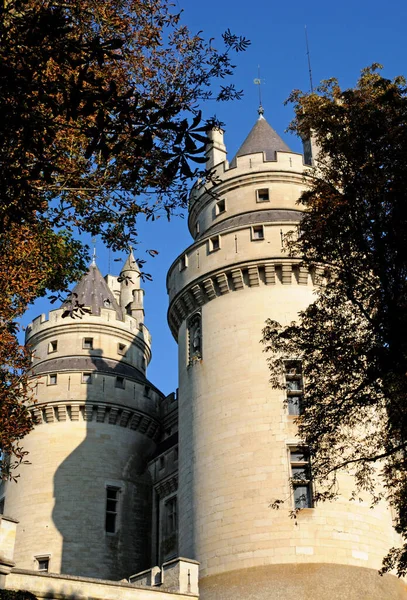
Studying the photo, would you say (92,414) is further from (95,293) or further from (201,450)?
(201,450)

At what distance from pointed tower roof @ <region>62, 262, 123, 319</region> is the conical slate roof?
31.5 ft

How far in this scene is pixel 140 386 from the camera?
107 feet

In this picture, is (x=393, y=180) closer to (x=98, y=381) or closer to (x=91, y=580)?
(x=91, y=580)

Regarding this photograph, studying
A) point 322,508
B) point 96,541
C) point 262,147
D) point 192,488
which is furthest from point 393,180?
point 96,541

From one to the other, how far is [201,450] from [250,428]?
1732mm

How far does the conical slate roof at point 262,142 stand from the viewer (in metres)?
29.0

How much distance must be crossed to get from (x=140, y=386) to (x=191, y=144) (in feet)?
81.3

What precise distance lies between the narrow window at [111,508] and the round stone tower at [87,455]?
0.12 ft

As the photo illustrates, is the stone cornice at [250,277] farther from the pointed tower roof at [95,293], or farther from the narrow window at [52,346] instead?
the pointed tower roof at [95,293]

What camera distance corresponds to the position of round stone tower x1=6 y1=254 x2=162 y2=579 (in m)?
28.9

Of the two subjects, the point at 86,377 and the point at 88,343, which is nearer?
the point at 86,377

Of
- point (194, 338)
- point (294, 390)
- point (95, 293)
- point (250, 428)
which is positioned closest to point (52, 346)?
point (95, 293)

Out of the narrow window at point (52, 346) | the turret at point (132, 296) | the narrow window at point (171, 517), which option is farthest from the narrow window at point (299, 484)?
the turret at point (132, 296)

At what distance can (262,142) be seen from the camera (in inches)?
1162
